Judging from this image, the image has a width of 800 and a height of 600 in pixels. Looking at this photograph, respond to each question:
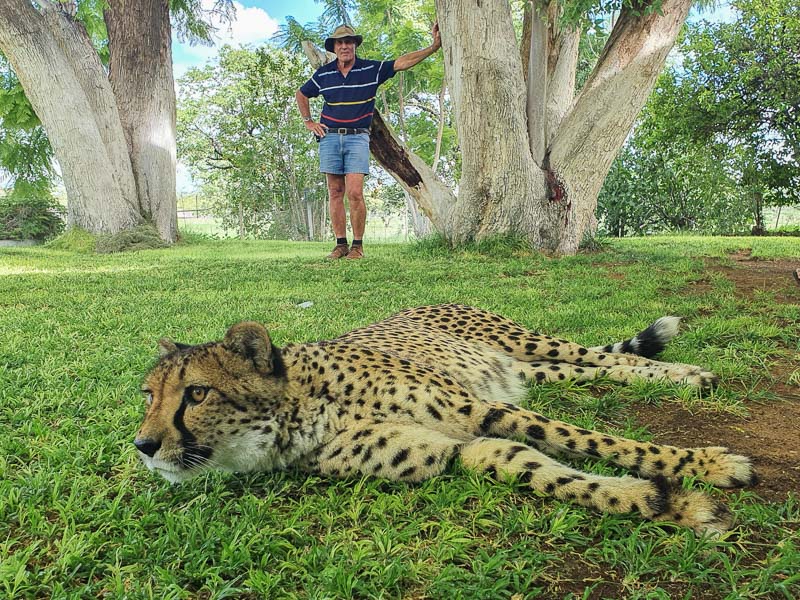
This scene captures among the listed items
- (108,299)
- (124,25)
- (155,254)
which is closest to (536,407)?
(108,299)

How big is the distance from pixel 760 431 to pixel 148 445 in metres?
2.36

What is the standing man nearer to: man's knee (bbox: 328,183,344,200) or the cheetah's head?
man's knee (bbox: 328,183,344,200)

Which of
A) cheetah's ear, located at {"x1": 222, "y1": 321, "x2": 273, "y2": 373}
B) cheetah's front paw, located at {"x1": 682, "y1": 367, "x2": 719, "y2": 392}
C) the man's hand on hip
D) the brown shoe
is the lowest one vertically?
cheetah's front paw, located at {"x1": 682, "y1": 367, "x2": 719, "y2": 392}

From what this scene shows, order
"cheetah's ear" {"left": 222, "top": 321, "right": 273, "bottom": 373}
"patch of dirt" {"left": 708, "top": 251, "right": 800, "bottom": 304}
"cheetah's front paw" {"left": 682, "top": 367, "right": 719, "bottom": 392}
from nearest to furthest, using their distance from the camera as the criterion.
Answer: "cheetah's ear" {"left": 222, "top": 321, "right": 273, "bottom": 373} < "cheetah's front paw" {"left": 682, "top": 367, "right": 719, "bottom": 392} < "patch of dirt" {"left": 708, "top": 251, "right": 800, "bottom": 304}

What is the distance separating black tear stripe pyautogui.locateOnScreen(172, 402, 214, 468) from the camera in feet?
6.45

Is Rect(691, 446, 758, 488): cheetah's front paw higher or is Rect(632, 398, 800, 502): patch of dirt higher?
Rect(691, 446, 758, 488): cheetah's front paw

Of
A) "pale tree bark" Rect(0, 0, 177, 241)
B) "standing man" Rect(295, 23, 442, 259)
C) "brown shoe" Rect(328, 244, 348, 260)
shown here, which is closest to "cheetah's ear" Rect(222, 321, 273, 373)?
"standing man" Rect(295, 23, 442, 259)

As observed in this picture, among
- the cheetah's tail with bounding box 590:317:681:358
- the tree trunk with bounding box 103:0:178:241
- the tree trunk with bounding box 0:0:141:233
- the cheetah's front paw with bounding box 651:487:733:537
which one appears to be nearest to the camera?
the cheetah's front paw with bounding box 651:487:733:537

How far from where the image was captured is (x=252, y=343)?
213 centimetres

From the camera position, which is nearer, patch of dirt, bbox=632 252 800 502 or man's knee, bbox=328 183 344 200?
patch of dirt, bbox=632 252 800 502

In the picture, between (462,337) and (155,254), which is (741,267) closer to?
(462,337)

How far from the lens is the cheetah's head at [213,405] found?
1956 millimetres

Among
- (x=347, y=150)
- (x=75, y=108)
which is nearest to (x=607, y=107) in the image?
(x=347, y=150)

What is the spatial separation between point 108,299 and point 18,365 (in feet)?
7.57
